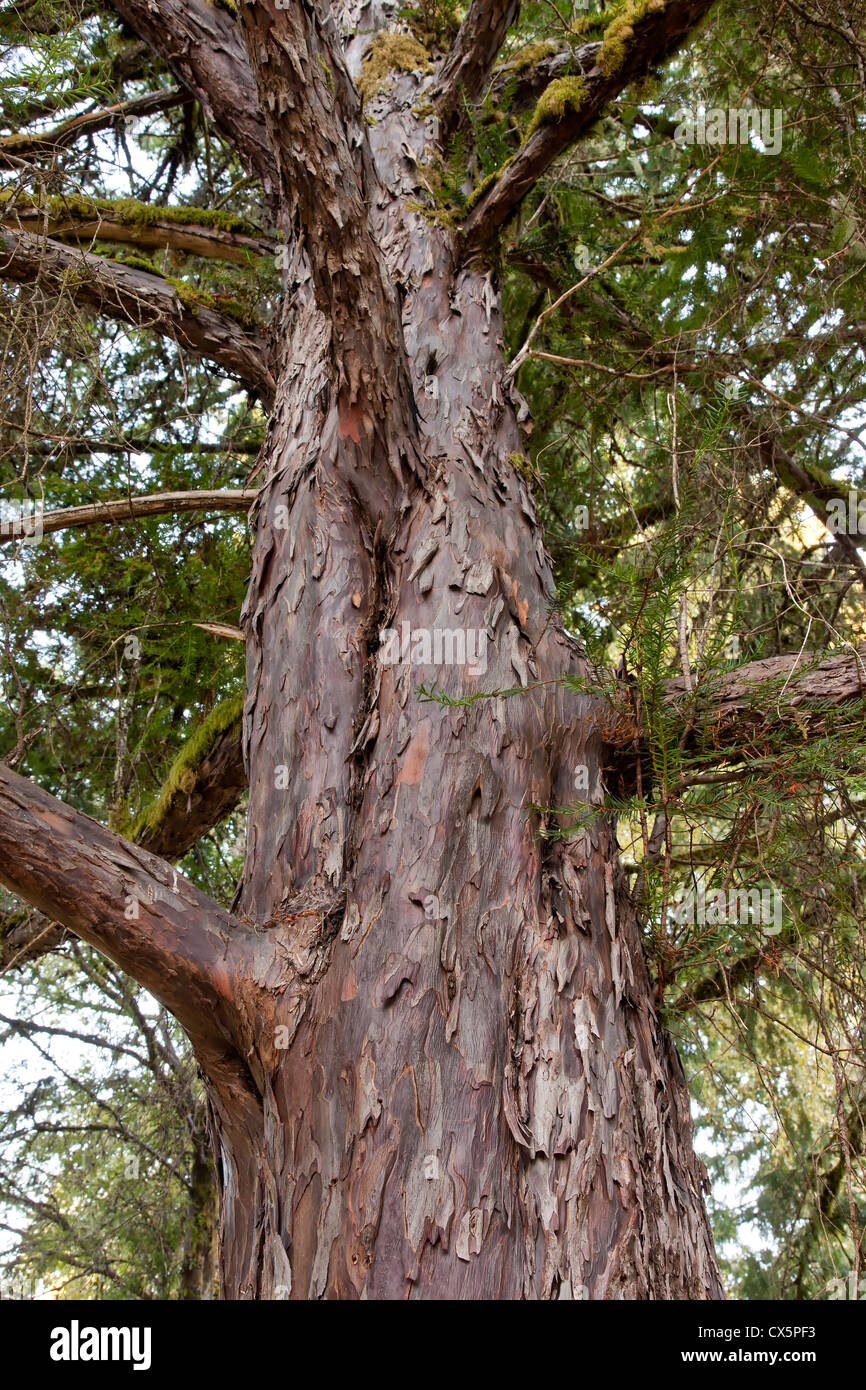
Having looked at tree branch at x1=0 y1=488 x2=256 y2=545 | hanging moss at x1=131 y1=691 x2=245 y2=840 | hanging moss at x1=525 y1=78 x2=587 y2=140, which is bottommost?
hanging moss at x1=131 y1=691 x2=245 y2=840

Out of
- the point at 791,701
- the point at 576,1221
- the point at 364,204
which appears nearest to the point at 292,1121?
the point at 576,1221

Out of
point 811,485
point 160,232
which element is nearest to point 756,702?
point 811,485

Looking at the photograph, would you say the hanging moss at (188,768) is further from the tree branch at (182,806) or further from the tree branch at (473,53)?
the tree branch at (473,53)

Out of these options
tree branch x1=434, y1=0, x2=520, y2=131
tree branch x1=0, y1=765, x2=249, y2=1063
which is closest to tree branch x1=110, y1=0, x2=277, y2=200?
tree branch x1=434, y1=0, x2=520, y2=131

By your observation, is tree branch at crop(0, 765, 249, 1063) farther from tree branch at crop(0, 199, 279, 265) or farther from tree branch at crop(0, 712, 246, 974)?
tree branch at crop(0, 199, 279, 265)

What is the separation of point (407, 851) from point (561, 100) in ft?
7.27

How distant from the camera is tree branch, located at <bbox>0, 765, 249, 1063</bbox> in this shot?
156 centimetres

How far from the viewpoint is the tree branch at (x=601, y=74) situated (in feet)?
8.25

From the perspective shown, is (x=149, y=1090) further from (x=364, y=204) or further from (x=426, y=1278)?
(x=364, y=204)

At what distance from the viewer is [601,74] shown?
259 cm

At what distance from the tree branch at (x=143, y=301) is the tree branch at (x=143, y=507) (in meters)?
0.52

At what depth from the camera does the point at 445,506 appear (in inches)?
89.2

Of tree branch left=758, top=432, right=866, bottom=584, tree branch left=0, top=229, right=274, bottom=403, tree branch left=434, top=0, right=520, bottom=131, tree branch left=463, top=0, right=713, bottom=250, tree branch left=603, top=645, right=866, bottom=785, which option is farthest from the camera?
tree branch left=758, top=432, right=866, bottom=584

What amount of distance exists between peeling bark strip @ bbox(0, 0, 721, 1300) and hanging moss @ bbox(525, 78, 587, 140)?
0.47 ft
